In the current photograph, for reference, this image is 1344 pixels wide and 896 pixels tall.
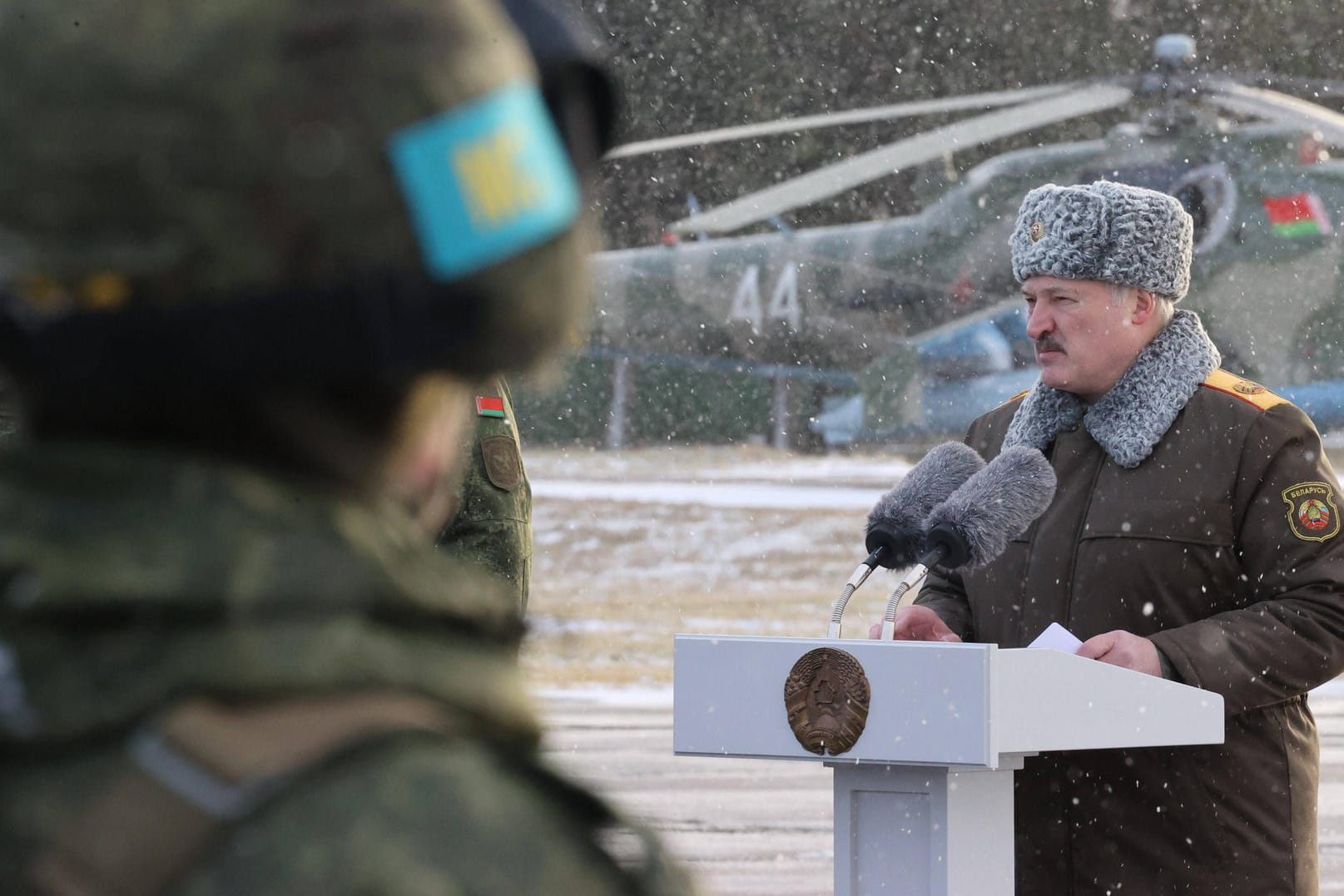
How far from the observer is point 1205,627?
215cm

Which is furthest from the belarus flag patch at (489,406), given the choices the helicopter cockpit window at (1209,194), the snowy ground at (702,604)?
the helicopter cockpit window at (1209,194)

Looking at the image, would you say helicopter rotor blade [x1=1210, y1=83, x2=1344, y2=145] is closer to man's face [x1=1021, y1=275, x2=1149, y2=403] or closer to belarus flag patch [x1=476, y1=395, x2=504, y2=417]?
man's face [x1=1021, y1=275, x2=1149, y2=403]

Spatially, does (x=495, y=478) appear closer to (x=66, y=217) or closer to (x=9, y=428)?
(x=9, y=428)

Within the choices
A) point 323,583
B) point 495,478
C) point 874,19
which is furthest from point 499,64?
point 874,19

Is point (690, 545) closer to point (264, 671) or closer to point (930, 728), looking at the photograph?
point (930, 728)

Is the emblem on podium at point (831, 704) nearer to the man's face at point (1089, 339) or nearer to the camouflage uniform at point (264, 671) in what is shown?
the man's face at point (1089, 339)

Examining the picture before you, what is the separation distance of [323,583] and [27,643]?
0.30 ft

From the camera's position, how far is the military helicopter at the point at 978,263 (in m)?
12.1

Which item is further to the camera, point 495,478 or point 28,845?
point 495,478

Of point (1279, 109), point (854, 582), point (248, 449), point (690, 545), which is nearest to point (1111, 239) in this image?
point (854, 582)

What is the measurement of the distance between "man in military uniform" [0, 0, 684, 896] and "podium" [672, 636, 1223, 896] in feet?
4.37

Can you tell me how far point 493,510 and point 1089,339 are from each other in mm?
887

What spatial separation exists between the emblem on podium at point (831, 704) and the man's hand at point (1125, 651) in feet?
1.30

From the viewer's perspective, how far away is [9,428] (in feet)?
7.64
